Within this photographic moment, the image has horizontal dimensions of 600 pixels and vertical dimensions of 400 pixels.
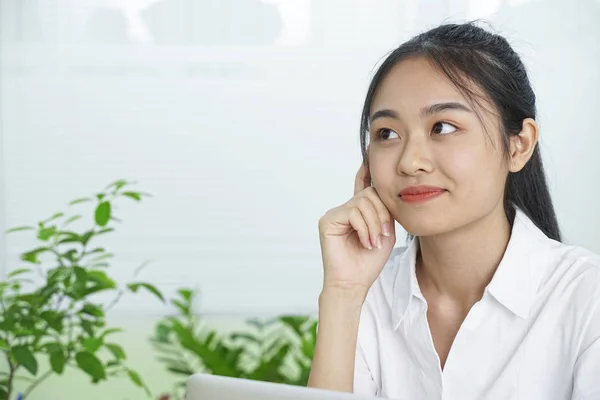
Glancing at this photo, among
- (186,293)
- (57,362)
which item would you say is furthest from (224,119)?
(57,362)

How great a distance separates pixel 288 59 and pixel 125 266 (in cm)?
108

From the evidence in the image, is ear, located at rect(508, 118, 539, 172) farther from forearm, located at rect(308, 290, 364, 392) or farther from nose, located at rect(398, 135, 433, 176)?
forearm, located at rect(308, 290, 364, 392)

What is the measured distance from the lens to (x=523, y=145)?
5.30 feet

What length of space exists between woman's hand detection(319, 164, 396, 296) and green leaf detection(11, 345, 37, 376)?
1.04 m

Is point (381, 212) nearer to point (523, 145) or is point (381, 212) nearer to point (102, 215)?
point (523, 145)

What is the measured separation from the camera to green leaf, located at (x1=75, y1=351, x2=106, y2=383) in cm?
233

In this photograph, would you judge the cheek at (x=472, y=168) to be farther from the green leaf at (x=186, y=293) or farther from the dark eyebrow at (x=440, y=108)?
the green leaf at (x=186, y=293)

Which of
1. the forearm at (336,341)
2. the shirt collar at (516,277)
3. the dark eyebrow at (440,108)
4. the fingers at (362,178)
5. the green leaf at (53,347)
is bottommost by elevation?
the green leaf at (53,347)

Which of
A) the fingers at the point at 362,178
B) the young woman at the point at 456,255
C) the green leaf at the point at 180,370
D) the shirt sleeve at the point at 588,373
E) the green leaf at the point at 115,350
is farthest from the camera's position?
the green leaf at the point at 180,370

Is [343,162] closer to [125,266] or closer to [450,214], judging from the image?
[125,266]

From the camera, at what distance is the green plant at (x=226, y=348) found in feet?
9.50

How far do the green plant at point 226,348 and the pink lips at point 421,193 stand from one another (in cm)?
147

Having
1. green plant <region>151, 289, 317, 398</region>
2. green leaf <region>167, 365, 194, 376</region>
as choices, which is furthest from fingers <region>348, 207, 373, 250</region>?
green leaf <region>167, 365, 194, 376</region>

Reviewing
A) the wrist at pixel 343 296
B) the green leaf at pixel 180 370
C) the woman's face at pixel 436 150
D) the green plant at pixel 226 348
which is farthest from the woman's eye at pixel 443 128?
the green leaf at pixel 180 370
